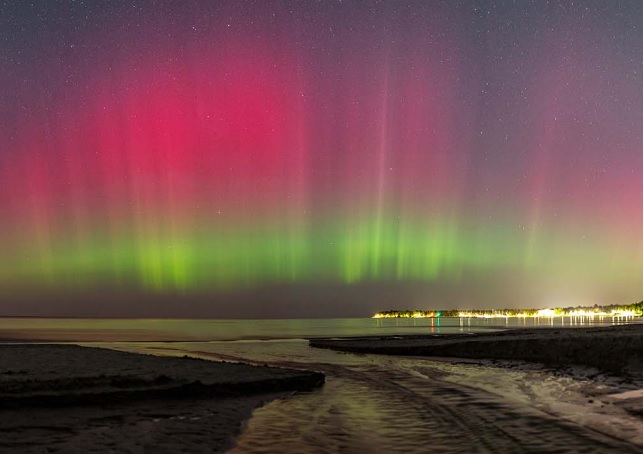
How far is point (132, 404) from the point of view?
1952 cm

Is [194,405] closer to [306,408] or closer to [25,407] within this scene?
[306,408]

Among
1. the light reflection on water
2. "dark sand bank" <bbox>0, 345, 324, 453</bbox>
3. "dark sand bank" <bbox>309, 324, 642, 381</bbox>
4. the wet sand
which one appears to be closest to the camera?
the light reflection on water

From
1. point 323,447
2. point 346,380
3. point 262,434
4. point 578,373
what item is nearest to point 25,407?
point 262,434

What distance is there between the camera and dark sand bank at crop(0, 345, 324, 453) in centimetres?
1387

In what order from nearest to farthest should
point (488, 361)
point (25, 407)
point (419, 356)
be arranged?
1. point (25, 407)
2. point (488, 361)
3. point (419, 356)

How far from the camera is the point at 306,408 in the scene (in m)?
19.1

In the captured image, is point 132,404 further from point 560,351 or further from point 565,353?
point 560,351

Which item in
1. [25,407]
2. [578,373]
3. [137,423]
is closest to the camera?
[137,423]

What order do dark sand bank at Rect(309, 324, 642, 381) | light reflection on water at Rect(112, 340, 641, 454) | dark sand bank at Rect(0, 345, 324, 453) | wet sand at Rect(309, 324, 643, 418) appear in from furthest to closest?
dark sand bank at Rect(309, 324, 642, 381) → wet sand at Rect(309, 324, 643, 418) → dark sand bank at Rect(0, 345, 324, 453) → light reflection on water at Rect(112, 340, 641, 454)

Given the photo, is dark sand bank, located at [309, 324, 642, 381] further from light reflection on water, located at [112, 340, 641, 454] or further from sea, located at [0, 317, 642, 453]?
light reflection on water, located at [112, 340, 641, 454]

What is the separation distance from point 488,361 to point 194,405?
26.9 m

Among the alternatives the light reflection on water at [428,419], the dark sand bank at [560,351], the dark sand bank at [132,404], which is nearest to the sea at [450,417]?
the light reflection on water at [428,419]

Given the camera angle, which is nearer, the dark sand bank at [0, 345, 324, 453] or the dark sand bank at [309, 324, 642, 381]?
the dark sand bank at [0, 345, 324, 453]

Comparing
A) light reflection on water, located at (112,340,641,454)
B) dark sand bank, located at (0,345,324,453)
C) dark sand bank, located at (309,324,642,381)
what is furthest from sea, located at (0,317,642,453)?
dark sand bank, located at (309,324,642,381)
